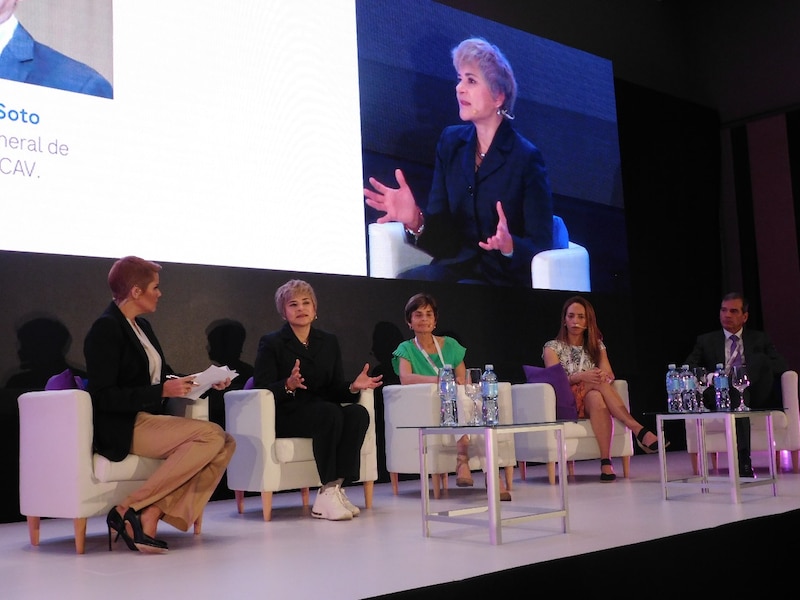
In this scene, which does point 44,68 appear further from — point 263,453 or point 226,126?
point 263,453

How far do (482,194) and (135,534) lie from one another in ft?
13.4

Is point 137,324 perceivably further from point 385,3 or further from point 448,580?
point 385,3

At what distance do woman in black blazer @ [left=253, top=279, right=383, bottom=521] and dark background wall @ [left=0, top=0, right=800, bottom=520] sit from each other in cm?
209

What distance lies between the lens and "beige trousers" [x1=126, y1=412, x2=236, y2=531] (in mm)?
3400

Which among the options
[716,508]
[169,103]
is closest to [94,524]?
[169,103]

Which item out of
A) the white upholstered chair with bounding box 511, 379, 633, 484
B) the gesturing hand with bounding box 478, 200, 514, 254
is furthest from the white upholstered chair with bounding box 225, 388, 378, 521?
the gesturing hand with bounding box 478, 200, 514, 254

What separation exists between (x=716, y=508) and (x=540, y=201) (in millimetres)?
3685

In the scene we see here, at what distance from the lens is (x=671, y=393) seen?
4473mm

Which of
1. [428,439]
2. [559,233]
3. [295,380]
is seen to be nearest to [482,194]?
[559,233]

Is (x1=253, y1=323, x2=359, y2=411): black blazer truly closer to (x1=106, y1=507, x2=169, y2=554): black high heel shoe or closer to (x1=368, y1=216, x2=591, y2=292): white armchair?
(x1=106, y1=507, x2=169, y2=554): black high heel shoe

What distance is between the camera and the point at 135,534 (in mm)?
3303

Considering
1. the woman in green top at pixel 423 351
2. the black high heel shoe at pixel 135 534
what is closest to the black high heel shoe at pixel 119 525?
the black high heel shoe at pixel 135 534

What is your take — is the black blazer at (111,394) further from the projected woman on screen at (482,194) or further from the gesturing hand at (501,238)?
the gesturing hand at (501,238)

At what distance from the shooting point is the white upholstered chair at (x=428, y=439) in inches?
192
